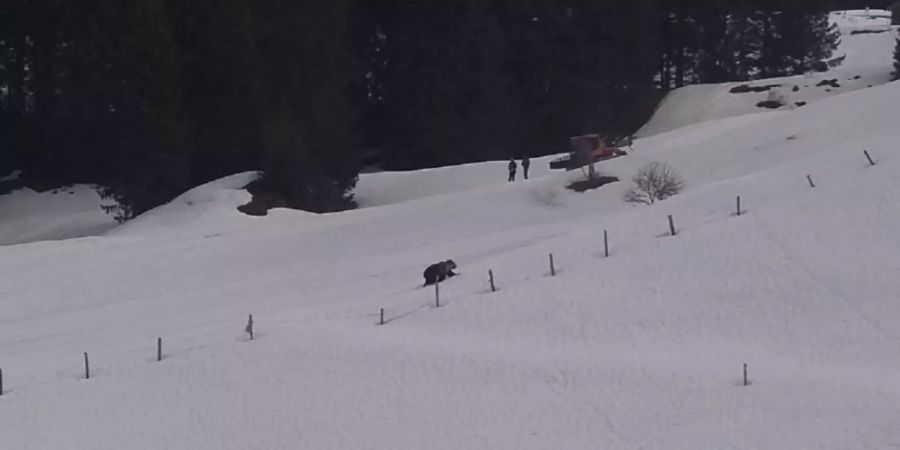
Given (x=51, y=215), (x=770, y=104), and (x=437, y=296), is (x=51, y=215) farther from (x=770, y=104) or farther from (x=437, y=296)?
(x=770, y=104)

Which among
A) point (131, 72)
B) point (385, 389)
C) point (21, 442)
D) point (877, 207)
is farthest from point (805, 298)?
point (131, 72)

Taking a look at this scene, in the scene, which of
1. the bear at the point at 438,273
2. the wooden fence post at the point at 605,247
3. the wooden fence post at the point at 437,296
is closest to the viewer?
the wooden fence post at the point at 437,296

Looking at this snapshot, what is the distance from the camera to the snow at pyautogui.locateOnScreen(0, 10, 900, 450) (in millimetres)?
18375

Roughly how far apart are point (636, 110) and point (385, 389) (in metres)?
47.8

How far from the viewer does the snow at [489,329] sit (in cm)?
1838

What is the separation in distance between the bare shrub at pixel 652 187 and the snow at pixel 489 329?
0.73m

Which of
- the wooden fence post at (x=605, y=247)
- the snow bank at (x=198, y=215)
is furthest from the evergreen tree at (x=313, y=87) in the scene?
the wooden fence post at (x=605, y=247)

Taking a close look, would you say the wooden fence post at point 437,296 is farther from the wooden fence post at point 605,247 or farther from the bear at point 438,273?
the wooden fence post at point 605,247

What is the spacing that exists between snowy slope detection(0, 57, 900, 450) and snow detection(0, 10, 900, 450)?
63 mm

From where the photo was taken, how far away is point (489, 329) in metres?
24.0

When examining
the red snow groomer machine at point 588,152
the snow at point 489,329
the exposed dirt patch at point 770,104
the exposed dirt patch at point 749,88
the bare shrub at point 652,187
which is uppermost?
the exposed dirt patch at point 749,88

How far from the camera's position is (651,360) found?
20.8 metres

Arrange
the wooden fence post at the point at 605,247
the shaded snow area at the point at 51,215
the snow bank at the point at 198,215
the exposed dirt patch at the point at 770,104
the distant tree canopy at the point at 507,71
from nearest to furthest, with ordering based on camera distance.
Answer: the wooden fence post at the point at 605,247 → the snow bank at the point at 198,215 → the shaded snow area at the point at 51,215 → the exposed dirt patch at the point at 770,104 → the distant tree canopy at the point at 507,71

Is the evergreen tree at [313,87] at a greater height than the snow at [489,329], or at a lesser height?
greater
